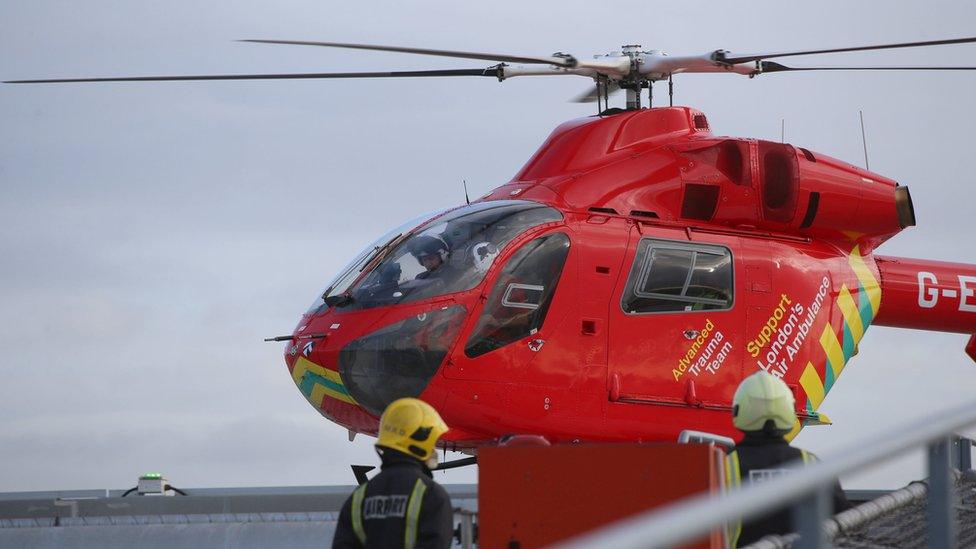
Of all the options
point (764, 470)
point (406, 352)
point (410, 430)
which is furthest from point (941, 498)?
point (406, 352)

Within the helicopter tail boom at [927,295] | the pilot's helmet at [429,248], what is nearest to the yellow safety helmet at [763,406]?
the pilot's helmet at [429,248]

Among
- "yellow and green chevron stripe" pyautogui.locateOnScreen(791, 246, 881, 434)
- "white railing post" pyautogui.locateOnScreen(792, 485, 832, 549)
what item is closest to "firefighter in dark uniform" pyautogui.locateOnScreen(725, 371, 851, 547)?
"white railing post" pyautogui.locateOnScreen(792, 485, 832, 549)

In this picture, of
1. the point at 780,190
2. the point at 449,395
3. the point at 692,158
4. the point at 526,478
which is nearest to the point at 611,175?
the point at 692,158

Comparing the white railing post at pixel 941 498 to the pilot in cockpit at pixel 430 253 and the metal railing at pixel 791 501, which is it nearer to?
the metal railing at pixel 791 501

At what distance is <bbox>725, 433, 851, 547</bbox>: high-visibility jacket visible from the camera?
651cm

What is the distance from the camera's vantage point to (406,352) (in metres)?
11.5

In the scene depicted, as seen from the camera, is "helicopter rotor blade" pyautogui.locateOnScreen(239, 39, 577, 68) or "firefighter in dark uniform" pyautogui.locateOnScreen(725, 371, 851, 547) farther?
"helicopter rotor blade" pyautogui.locateOnScreen(239, 39, 577, 68)

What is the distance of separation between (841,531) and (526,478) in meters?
1.51

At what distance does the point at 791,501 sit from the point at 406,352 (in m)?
8.10

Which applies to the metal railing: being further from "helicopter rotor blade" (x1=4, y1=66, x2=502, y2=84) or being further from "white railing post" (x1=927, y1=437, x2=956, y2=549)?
"helicopter rotor blade" (x1=4, y1=66, x2=502, y2=84)

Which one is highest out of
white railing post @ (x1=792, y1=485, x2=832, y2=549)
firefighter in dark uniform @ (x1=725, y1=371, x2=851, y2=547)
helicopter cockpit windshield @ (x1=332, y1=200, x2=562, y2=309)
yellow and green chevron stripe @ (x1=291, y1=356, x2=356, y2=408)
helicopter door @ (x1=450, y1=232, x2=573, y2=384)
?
helicopter cockpit windshield @ (x1=332, y1=200, x2=562, y2=309)

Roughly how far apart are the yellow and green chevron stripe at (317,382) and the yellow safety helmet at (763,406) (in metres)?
5.51

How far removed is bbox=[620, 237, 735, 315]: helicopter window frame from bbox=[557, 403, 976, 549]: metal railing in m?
8.21

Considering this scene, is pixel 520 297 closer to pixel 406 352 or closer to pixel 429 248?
pixel 429 248
